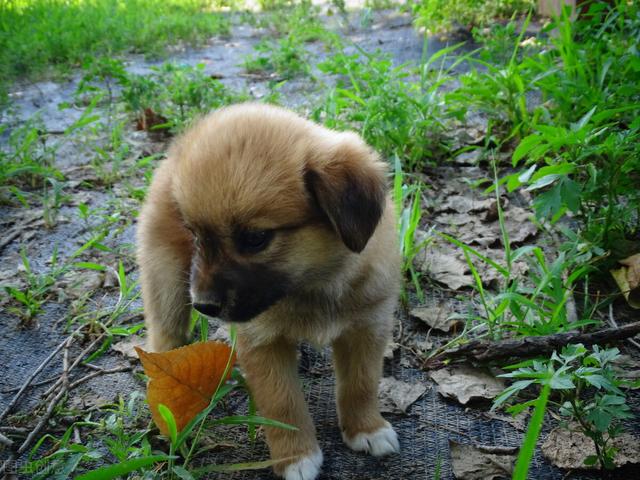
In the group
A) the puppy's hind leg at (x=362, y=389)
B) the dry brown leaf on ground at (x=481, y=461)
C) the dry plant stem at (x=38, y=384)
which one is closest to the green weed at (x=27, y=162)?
the dry plant stem at (x=38, y=384)

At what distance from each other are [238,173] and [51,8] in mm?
6584

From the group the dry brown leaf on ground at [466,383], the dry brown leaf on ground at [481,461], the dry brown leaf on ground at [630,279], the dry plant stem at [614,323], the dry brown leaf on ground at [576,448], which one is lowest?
the dry brown leaf on ground at [481,461]

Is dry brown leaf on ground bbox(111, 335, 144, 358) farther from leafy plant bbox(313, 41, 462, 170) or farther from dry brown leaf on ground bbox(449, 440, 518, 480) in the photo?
leafy plant bbox(313, 41, 462, 170)

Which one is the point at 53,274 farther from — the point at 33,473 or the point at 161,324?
the point at 33,473

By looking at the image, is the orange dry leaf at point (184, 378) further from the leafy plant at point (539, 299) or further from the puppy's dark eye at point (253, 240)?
the leafy plant at point (539, 299)

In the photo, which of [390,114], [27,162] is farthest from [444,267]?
[27,162]

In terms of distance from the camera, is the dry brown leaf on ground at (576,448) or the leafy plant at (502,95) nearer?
the dry brown leaf on ground at (576,448)

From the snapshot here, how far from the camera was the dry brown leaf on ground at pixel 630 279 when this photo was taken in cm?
238

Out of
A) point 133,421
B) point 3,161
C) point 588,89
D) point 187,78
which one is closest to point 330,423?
point 133,421

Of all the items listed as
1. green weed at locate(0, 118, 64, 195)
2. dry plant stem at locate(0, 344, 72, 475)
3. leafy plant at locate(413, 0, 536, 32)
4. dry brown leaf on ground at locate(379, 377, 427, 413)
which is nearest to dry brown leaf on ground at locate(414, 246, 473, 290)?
dry brown leaf on ground at locate(379, 377, 427, 413)

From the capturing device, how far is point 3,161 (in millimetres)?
3725

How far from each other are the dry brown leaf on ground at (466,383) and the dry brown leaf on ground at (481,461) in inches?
8.2

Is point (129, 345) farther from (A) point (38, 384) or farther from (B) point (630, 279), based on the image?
(B) point (630, 279)

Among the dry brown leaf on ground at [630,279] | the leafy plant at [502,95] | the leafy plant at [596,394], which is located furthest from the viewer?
the leafy plant at [502,95]
